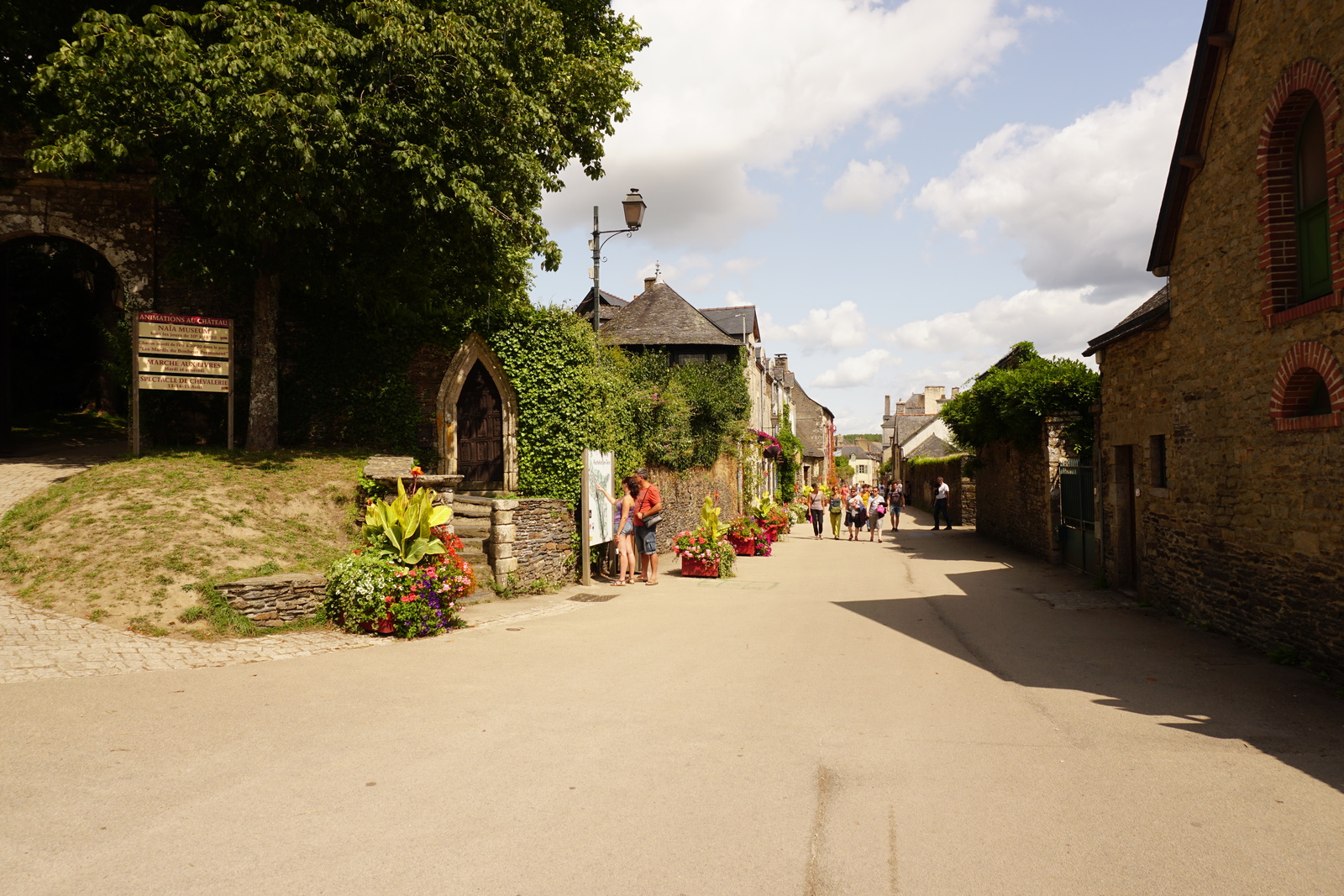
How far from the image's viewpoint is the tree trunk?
43.3 feet

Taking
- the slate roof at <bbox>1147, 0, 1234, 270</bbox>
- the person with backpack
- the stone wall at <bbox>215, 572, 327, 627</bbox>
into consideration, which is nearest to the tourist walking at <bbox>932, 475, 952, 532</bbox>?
the person with backpack

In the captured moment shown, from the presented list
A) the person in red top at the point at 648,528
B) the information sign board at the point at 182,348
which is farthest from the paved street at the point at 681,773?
the information sign board at the point at 182,348

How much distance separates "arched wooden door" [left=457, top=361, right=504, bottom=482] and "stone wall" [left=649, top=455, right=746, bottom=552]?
365 centimetres

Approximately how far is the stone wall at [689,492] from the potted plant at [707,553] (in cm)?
284

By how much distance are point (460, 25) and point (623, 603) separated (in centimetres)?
883

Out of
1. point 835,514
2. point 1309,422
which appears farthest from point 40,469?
point 835,514

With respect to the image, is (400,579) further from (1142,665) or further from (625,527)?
(1142,665)

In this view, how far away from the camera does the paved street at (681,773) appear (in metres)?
3.35

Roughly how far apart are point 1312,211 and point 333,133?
11607 mm

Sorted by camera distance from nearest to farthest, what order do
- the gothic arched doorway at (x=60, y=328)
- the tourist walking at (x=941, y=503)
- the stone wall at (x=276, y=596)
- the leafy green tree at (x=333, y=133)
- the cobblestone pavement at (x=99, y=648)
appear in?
the cobblestone pavement at (x=99, y=648) < the stone wall at (x=276, y=596) < the leafy green tree at (x=333, y=133) < the gothic arched doorway at (x=60, y=328) < the tourist walking at (x=941, y=503)

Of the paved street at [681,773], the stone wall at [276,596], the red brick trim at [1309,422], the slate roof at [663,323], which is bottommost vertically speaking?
the paved street at [681,773]

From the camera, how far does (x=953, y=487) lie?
31.9 metres

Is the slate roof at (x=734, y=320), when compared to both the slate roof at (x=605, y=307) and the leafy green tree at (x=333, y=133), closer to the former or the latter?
the slate roof at (x=605, y=307)

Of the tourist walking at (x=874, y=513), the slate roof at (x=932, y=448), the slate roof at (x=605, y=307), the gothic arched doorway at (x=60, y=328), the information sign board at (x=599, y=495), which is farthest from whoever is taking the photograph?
the slate roof at (x=932, y=448)
